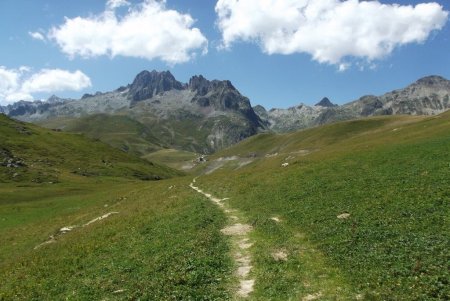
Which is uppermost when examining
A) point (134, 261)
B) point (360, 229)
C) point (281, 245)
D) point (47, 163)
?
point (47, 163)

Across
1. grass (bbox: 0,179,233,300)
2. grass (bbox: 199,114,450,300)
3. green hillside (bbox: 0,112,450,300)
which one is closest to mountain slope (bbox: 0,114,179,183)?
green hillside (bbox: 0,112,450,300)

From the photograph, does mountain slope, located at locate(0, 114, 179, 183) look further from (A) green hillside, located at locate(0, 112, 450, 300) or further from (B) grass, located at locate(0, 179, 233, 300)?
(B) grass, located at locate(0, 179, 233, 300)

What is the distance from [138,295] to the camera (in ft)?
70.8

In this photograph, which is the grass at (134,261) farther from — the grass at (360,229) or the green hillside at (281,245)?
the grass at (360,229)

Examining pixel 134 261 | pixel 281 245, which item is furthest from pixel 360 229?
pixel 134 261

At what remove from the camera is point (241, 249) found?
1160 inches

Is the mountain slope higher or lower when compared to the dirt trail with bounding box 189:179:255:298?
higher

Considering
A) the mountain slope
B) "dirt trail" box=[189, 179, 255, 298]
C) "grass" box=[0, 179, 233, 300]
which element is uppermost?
the mountain slope

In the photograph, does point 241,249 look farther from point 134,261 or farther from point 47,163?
point 47,163

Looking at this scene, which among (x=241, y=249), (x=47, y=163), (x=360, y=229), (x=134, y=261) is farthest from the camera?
(x=47, y=163)

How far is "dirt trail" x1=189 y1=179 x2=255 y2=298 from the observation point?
2215 cm

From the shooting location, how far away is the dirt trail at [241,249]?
872 inches

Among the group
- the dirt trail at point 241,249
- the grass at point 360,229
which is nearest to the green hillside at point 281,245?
the grass at point 360,229

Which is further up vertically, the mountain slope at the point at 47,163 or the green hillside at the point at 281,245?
the mountain slope at the point at 47,163
